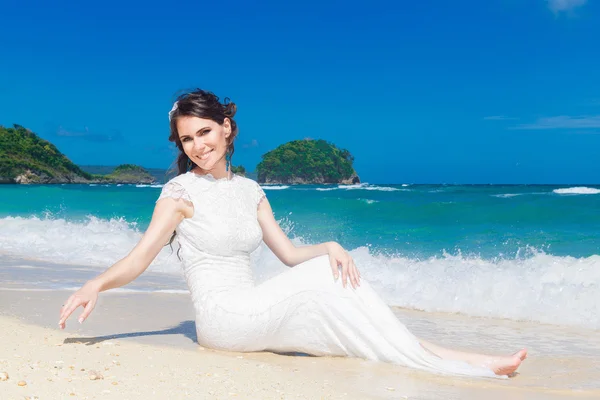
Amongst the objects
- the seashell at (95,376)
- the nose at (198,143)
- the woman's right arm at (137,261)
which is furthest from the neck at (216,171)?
the seashell at (95,376)

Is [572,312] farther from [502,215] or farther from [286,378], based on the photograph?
[502,215]

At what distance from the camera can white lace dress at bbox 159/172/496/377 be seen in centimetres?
398

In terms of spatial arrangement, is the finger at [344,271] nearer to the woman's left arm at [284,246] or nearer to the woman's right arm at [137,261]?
the woman's left arm at [284,246]

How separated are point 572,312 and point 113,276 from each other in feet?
17.2

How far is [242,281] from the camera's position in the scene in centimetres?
429

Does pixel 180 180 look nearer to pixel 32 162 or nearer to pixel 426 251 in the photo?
pixel 426 251

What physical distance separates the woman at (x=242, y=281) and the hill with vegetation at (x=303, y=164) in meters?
93.7

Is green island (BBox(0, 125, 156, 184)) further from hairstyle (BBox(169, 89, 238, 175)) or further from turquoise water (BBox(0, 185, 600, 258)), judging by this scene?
hairstyle (BBox(169, 89, 238, 175))

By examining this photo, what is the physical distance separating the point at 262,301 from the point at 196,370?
62cm

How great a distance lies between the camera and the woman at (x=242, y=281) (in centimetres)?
397

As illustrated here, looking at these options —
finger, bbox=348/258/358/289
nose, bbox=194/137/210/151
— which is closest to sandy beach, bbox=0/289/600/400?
finger, bbox=348/258/358/289

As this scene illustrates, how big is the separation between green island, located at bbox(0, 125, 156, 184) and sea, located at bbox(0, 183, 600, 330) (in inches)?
2368

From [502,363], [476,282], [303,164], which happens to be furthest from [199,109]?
[303,164]

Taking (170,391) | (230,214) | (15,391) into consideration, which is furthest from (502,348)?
(15,391)
